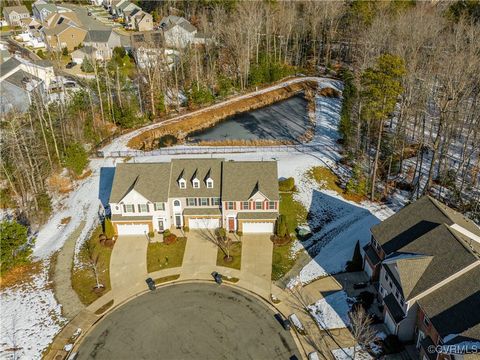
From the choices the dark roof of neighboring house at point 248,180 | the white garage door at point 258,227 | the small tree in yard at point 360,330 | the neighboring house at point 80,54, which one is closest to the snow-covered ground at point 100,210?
the small tree in yard at point 360,330

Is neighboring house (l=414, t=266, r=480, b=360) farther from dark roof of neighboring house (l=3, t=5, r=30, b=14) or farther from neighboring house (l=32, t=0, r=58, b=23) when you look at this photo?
dark roof of neighboring house (l=3, t=5, r=30, b=14)

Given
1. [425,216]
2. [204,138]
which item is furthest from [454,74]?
[204,138]

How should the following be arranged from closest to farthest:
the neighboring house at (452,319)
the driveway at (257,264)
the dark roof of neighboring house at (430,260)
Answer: the neighboring house at (452,319), the dark roof of neighboring house at (430,260), the driveway at (257,264)

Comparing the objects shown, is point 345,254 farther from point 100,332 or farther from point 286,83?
point 286,83

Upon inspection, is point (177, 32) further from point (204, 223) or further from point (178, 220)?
point (204, 223)

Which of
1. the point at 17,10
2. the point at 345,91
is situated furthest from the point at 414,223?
the point at 17,10

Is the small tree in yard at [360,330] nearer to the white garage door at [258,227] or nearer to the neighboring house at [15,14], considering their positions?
the white garage door at [258,227]
